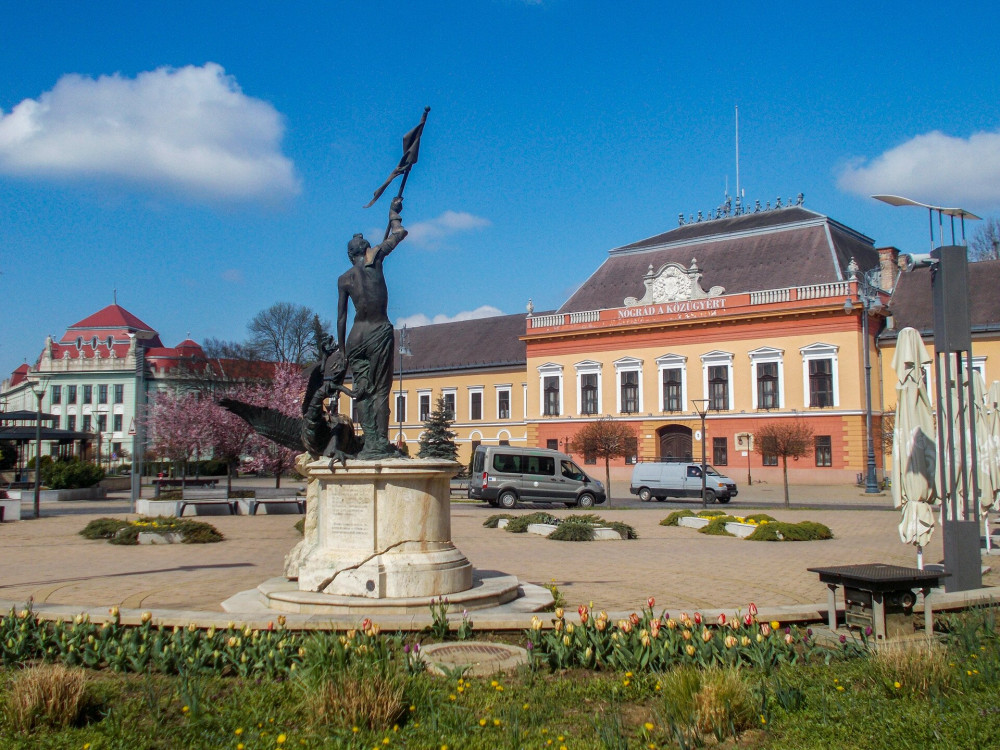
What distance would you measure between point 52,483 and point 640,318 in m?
32.5

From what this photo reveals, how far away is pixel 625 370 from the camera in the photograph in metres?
52.5

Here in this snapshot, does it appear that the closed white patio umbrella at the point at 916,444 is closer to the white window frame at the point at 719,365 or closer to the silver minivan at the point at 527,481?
the silver minivan at the point at 527,481

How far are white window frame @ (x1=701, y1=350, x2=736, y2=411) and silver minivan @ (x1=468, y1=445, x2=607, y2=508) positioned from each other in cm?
1898

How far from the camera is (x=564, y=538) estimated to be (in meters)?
17.2

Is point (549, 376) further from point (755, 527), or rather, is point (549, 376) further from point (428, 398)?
point (755, 527)

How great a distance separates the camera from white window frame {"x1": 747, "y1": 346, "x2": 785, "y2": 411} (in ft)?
153

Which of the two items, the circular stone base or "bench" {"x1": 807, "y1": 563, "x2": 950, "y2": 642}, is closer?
"bench" {"x1": 807, "y1": 563, "x2": 950, "y2": 642}

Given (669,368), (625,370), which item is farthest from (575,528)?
(625,370)

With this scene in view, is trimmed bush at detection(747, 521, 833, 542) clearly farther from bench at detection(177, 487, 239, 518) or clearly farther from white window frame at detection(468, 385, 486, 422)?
white window frame at detection(468, 385, 486, 422)

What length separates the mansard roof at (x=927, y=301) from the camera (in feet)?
143

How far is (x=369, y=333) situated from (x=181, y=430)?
3126 cm

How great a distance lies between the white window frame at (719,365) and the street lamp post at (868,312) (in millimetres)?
7049

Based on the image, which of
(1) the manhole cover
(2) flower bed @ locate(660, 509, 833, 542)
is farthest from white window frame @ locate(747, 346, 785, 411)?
(1) the manhole cover

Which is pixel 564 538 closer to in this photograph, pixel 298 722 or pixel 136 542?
pixel 136 542
